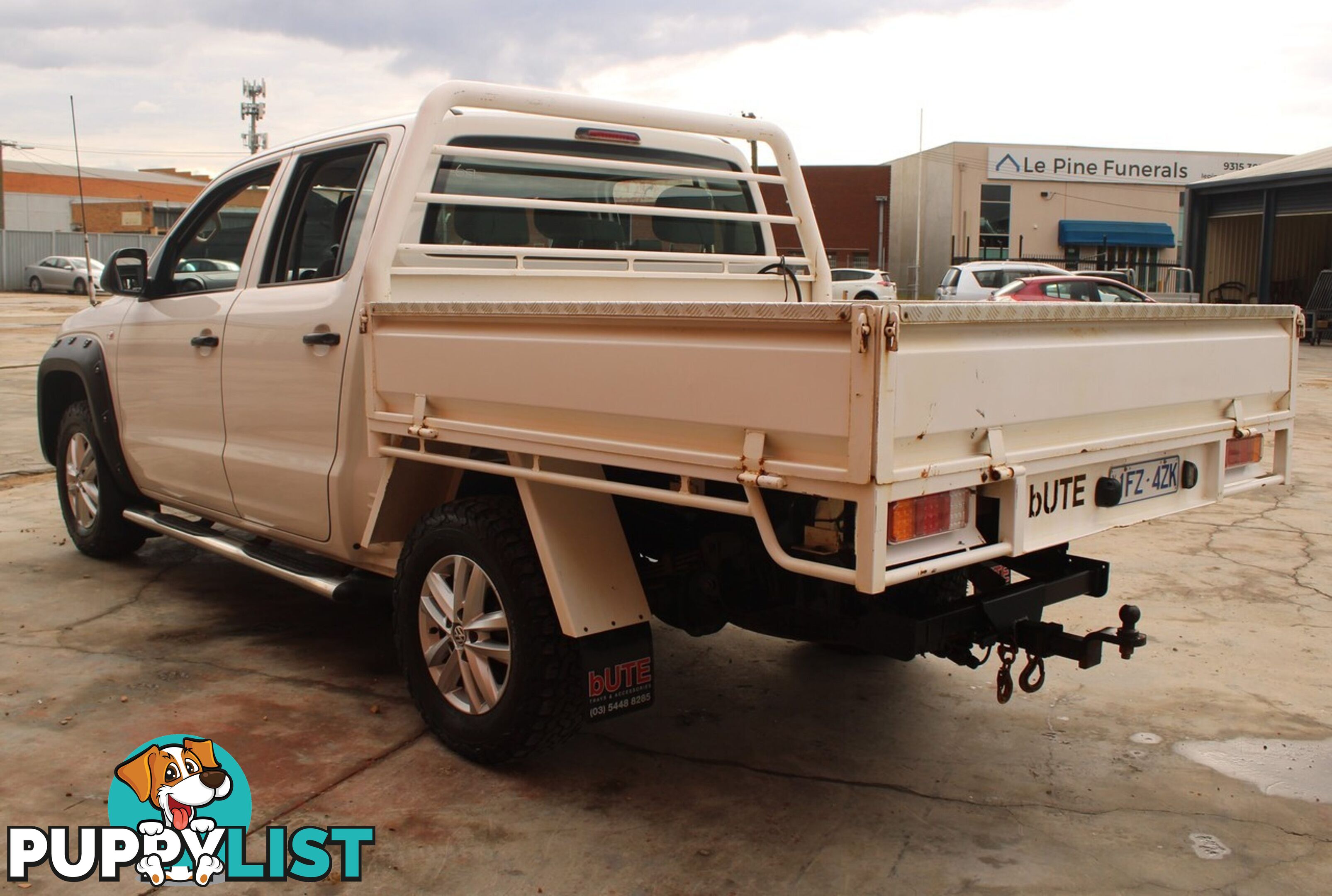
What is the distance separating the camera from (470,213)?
4.59m

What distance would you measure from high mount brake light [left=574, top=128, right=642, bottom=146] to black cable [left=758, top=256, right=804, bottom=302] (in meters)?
Answer: 0.83

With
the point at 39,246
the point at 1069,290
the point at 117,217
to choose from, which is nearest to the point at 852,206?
the point at 1069,290

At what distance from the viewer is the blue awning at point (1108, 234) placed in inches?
1688

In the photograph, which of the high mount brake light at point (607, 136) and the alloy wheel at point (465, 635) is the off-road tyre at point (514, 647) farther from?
the high mount brake light at point (607, 136)

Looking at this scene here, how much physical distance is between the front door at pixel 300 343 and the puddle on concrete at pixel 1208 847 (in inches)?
118

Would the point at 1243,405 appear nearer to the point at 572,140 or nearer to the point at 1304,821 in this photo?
the point at 1304,821

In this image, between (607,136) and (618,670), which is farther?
(607,136)

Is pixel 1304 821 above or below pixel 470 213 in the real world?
below

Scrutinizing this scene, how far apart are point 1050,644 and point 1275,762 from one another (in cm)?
112

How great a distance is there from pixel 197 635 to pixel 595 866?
9.13ft

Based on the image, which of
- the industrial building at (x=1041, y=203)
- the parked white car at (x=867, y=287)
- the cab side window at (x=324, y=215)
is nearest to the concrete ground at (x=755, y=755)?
the cab side window at (x=324, y=215)

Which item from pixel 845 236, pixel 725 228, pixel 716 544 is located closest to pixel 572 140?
pixel 725 228

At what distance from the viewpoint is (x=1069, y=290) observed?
18812 mm

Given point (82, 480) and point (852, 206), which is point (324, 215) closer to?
point (82, 480)
